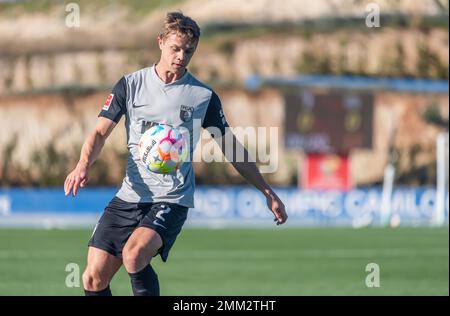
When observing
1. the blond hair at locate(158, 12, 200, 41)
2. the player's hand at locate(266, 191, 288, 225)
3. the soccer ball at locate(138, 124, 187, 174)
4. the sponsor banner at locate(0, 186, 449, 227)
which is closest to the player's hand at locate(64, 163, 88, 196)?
the soccer ball at locate(138, 124, 187, 174)

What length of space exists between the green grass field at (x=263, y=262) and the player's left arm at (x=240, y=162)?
454 cm

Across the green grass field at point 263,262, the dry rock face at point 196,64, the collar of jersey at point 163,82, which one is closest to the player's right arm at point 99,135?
the collar of jersey at point 163,82

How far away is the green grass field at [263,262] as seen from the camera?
14.1m

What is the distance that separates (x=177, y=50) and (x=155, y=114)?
0.55 metres

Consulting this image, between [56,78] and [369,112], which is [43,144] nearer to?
[56,78]

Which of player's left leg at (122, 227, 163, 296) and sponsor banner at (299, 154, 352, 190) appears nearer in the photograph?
player's left leg at (122, 227, 163, 296)

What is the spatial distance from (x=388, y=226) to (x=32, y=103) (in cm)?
2243

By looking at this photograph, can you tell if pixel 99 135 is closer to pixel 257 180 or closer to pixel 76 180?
pixel 76 180

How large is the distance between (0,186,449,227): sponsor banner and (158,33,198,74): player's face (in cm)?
2492

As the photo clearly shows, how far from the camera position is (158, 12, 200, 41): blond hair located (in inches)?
333

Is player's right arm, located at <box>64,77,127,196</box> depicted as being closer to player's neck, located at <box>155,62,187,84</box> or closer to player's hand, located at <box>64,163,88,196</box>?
player's hand, located at <box>64,163,88,196</box>

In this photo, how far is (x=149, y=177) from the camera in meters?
8.84

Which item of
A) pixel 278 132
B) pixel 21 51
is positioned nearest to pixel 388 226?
pixel 278 132

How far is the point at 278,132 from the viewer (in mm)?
46406
